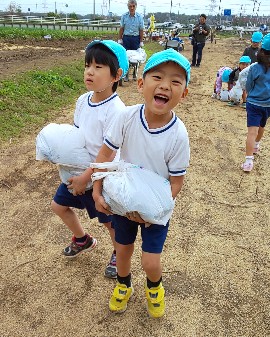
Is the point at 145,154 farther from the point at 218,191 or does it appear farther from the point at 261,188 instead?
the point at 261,188

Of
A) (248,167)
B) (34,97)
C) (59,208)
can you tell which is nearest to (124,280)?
(59,208)

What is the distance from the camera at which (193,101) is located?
7.44 meters

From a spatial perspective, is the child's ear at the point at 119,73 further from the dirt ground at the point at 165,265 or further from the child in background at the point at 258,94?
the child in background at the point at 258,94

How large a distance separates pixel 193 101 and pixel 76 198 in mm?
5644

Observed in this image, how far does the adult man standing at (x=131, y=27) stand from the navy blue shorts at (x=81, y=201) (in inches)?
262

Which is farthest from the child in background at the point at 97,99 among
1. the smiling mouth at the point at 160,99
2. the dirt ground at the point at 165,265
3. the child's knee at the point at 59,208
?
the dirt ground at the point at 165,265

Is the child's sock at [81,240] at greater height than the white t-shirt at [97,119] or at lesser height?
lesser

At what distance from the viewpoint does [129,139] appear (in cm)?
180

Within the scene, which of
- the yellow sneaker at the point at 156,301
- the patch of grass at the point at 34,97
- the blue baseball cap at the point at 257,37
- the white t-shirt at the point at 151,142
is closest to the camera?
the white t-shirt at the point at 151,142

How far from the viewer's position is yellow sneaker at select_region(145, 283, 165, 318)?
2.09 meters

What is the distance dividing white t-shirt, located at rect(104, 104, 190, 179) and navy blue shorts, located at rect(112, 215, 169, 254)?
30 centimetres

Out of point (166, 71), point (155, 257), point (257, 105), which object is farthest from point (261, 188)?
point (166, 71)

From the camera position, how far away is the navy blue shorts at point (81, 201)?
219cm

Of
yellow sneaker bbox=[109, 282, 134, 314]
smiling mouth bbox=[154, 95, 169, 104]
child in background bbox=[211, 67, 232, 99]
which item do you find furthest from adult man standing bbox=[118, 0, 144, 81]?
yellow sneaker bbox=[109, 282, 134, 314]
